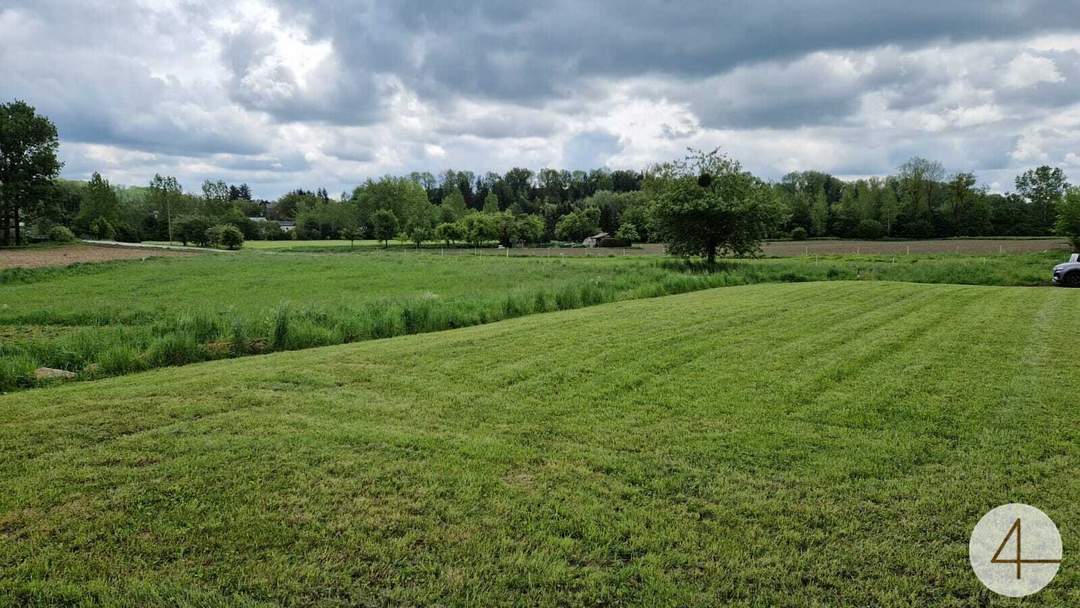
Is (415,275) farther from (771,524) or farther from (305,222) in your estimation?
(305,222)

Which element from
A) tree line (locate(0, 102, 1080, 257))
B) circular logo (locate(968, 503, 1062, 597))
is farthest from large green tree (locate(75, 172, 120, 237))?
circular logo (locate(968, 503, 1062, 597))

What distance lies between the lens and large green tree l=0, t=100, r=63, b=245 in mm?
56125

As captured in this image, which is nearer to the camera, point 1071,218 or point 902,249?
point 1071,218

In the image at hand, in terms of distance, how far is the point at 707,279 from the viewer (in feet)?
86.9

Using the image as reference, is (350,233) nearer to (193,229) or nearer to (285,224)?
(193,229)

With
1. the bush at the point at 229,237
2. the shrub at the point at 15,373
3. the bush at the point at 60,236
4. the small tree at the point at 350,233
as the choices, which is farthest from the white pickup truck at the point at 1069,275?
the small tree at the point at 350,233

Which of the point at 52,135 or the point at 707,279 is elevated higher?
the point at 52,135

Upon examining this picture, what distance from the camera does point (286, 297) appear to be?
26016mm

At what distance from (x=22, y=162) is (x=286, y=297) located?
53.5 m

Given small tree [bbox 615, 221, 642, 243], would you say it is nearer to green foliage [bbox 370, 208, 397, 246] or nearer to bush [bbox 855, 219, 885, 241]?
bush [bbox 855, 219, 885, 241]

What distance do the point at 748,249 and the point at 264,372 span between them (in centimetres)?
3585

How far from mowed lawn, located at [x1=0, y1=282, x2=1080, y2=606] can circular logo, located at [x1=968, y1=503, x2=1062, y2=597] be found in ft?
0.36

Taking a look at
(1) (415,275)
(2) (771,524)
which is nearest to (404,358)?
(2) (771,524)

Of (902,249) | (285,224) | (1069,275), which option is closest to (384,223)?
(285,224)
